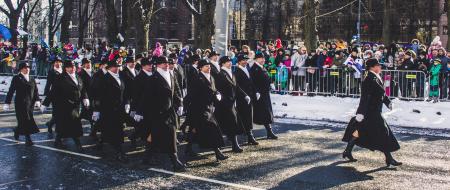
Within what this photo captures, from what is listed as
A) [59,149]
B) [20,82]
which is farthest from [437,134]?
[20,82]

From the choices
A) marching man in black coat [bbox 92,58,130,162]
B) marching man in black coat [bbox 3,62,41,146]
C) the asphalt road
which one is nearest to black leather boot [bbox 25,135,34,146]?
marching man in black coat [bbox 3,62,41,146]

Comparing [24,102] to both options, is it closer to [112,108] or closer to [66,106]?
[66,106]

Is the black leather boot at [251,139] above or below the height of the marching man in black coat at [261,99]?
below

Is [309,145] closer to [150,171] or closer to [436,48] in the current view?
[150,171]

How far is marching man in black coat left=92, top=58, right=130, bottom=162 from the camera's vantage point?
10.4m

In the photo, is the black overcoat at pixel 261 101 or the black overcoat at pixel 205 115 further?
the black overcoat at pixel 261 101

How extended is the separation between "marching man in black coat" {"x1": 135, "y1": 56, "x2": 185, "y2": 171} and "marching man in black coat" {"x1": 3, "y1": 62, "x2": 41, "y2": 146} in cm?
351

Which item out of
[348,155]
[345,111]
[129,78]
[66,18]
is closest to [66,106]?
[129,78]

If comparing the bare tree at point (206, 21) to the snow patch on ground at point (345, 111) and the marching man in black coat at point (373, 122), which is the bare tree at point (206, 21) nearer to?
the snow patch on ground at point (345, 111)

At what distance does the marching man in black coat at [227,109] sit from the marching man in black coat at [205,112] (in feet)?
2.04

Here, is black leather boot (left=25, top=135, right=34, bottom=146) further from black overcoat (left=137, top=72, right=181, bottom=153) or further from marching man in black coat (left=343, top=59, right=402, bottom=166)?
marching man in black coat (left=343, top=59, right=402, bottom=166)

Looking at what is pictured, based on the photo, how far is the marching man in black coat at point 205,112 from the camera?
9938 mm

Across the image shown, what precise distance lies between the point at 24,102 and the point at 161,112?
4173 millimetres

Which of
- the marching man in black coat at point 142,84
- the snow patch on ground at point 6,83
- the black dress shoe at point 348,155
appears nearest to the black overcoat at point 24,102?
the marching man in black coat at point 142,84
